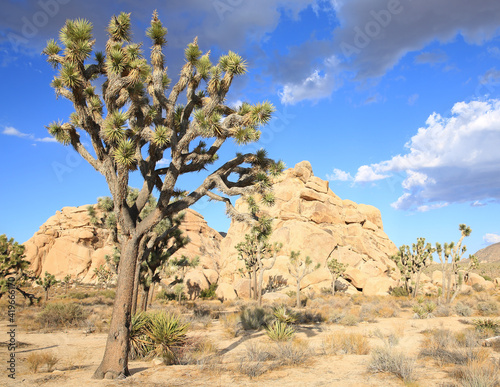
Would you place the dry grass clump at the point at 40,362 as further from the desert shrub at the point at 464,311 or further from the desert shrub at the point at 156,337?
the desert shrub at the point at 464,311

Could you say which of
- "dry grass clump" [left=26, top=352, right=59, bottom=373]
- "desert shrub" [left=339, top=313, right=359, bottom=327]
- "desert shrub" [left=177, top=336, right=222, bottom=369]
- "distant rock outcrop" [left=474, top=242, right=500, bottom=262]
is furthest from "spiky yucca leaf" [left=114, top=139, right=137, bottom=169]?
"distant rock outcrop" [left=474, top=242, right=500, bottom=262]

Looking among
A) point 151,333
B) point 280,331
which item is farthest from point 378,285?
point 151,333

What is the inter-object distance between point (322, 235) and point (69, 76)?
3573cm

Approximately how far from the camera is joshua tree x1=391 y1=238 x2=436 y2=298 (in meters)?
→ 28.0

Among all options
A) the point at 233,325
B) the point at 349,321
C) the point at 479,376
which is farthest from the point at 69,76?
the point at 349,321

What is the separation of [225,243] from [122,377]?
39847 mm

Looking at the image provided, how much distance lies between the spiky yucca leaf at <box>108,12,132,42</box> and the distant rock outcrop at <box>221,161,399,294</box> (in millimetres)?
28852

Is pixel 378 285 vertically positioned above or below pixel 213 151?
below

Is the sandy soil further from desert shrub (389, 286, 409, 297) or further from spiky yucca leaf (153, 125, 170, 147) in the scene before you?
desert shrub (389, 286, 409, 297)

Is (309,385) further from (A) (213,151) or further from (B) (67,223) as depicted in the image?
(B) (67,223)

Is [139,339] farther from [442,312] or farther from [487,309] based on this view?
[487,309]

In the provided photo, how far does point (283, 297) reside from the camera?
29.8m

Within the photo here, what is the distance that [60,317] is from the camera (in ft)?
50.3

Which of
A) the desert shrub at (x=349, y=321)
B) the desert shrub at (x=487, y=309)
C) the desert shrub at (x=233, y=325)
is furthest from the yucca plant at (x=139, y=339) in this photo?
the desert shrub at (x=487, y=309)
